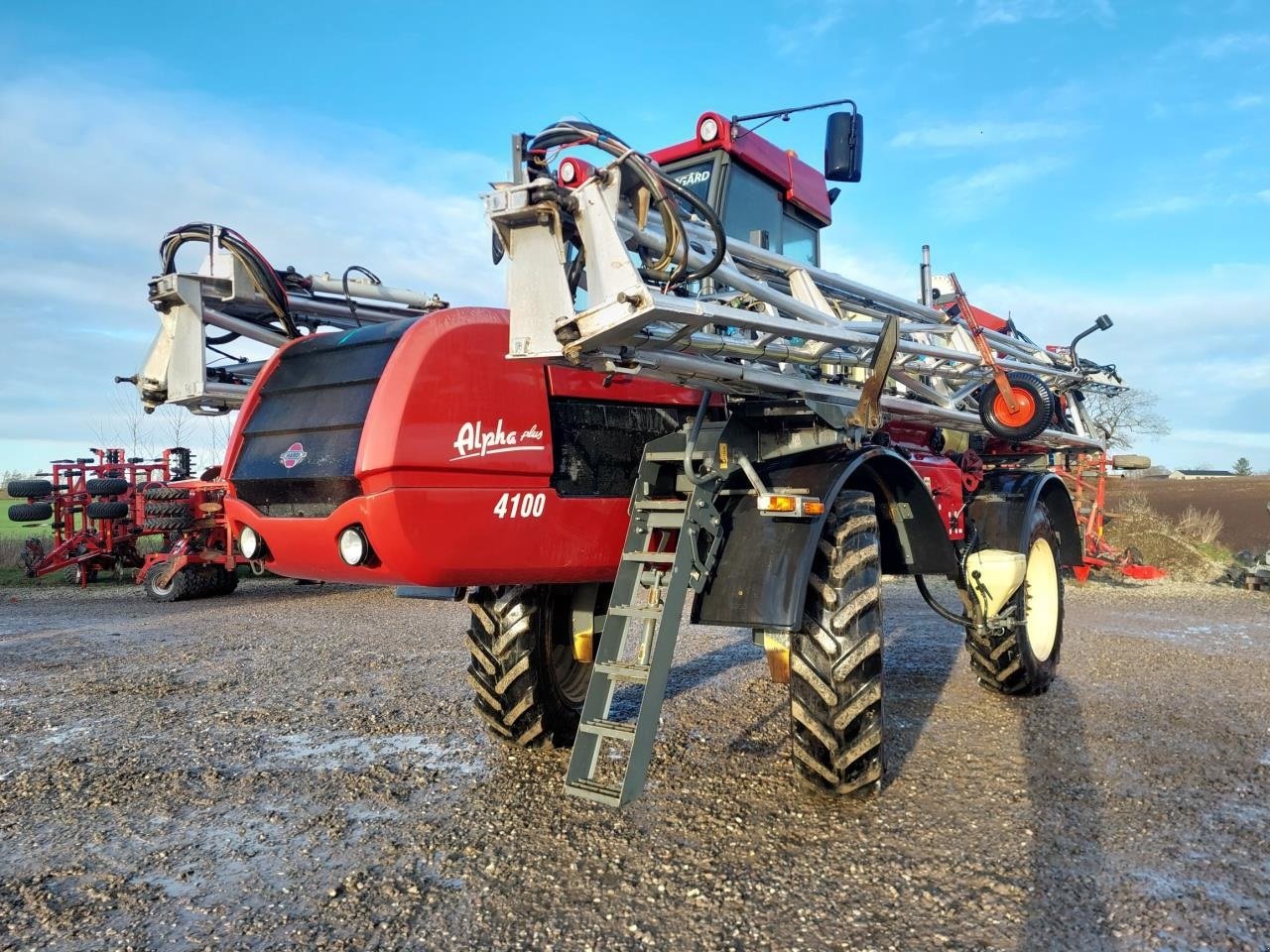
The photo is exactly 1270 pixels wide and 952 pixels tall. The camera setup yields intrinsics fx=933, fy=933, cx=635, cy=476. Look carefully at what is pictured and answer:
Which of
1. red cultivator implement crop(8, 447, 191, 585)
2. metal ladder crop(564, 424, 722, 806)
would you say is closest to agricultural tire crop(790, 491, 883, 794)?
metal ladder crop(564, 424, 722, 806)

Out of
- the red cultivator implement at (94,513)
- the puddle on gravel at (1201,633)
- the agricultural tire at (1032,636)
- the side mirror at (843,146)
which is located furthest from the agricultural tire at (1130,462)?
the red cultivator implement at (94,513)

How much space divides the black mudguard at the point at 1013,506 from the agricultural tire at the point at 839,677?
2427 millimetres

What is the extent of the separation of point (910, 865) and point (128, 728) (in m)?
4.58

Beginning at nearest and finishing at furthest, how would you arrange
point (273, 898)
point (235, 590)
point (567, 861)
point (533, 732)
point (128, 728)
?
point (273, 898), point (567, 861), point (533, 732), point (128, 728), point (235, 590)

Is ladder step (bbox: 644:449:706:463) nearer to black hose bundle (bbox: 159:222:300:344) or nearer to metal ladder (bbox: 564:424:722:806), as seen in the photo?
metal ladder (bbox: 564:424:722:806)

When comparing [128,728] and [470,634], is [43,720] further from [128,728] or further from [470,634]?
[470,634]

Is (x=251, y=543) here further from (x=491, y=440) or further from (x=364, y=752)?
(x=364, y=752)

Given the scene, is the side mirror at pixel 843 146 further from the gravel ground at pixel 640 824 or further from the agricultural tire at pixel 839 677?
the gravel ground at pixel 640 824

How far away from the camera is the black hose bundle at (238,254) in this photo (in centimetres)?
427

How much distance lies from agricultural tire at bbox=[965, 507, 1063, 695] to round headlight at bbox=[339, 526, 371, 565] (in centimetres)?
397

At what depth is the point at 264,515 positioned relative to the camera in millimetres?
3773

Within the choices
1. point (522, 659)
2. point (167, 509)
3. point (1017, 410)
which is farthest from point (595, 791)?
point (167, 509)

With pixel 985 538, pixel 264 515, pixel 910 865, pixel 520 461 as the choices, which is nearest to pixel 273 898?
pixel 264 515

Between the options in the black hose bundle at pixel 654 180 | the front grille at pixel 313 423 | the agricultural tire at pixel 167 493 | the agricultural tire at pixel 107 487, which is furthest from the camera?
the agricultural tire at pixel 107 487
